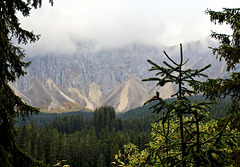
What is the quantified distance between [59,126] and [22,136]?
50.5 m

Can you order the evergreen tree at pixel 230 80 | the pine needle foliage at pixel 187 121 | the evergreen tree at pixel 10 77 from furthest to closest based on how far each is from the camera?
the evergreen tree at pixel 230 80
the evergreen tree at pixel 10 77
the pine needle foliage at pixel 187 121

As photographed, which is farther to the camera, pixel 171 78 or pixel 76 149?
pixel 76 149

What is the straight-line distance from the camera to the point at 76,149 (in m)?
56.8

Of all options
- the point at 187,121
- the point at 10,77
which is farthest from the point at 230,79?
the point at 10,77

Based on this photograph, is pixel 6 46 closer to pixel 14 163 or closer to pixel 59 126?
pixel 14 163

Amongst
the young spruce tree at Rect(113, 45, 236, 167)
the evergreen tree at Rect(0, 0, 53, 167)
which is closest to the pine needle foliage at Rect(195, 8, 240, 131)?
the young spruce tree at Rect(113, 45, 236, 167)

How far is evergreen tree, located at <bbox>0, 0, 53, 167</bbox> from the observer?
213 inches

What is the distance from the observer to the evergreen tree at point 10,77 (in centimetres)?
542

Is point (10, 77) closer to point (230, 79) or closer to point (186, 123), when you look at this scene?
point (186, 123)

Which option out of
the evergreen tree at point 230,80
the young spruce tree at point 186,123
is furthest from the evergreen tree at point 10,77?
the evergreen tree at point 230,80

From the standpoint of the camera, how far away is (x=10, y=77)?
6621mm

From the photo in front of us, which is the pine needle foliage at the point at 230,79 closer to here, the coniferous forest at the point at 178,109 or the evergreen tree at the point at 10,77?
the coniferous forest at the point at 178,109

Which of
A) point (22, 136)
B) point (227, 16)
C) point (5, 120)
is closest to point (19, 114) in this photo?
point (5, 120)

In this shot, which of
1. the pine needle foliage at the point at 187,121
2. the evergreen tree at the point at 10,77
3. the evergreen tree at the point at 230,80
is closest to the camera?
the pine needle foliage at the point at 187,121
